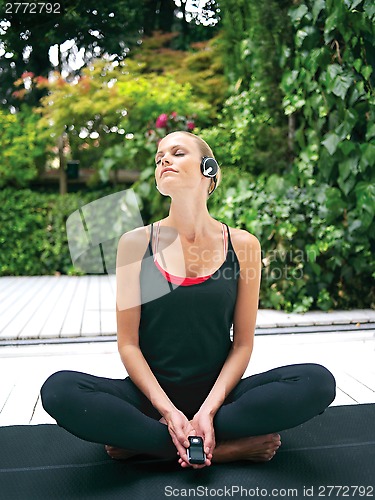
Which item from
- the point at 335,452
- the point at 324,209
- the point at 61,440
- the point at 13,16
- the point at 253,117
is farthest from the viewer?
the point at 13,16

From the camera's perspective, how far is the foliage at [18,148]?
6.50 m

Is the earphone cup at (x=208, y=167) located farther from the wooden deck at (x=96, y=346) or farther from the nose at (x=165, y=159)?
the wooden deck at (x=96, y=346)

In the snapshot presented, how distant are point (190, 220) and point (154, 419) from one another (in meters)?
0.57

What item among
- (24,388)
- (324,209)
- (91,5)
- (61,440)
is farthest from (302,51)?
(91,5)

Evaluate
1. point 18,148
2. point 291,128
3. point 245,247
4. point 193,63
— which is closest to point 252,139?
point 291,128

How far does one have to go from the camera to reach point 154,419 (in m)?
1.53

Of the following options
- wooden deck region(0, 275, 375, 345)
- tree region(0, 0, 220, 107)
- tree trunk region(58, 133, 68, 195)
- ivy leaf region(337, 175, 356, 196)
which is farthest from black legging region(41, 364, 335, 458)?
tree region(0, 0, 220, 107)

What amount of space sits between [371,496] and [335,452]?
0.81 feet

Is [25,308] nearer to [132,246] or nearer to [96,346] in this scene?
[96,346]

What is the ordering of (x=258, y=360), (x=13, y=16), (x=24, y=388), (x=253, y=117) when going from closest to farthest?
1. (x=24, y=388)
2. (x=258, y=360)
3. (x=253, y=117)
4. (x=13, y=16)

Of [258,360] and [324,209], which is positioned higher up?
[324,209]

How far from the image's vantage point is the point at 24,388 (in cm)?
235

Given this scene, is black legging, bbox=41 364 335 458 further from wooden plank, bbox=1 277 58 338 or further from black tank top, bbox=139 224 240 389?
wooden plank, bbox=1 277 58 338

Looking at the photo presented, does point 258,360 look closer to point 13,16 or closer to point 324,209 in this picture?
point 324,209
